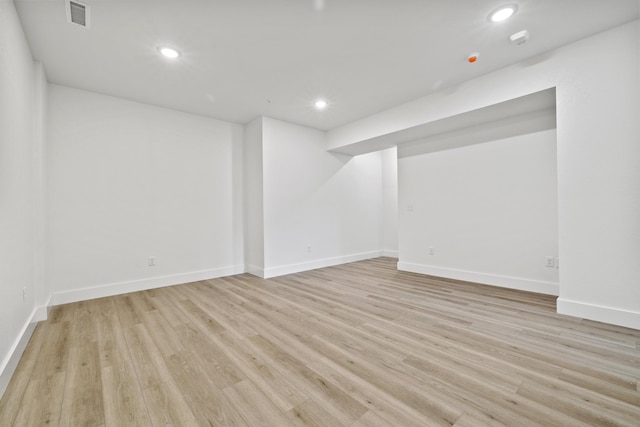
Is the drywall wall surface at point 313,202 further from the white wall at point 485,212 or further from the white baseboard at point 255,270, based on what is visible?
the white wall at point 485,212

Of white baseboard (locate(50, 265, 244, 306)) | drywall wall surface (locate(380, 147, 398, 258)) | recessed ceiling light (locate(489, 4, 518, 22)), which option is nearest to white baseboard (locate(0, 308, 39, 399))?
white baseboard (locate(50, 265, 244, 306))

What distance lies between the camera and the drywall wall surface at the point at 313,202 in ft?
14.5

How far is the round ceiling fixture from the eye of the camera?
3.78 metres

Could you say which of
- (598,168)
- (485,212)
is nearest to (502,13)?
(598,168)

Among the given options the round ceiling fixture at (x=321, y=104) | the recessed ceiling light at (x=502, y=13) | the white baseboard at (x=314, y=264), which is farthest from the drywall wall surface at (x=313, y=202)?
the recessed ceiling light at (x=502, y=13)

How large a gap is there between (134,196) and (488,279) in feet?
16.4

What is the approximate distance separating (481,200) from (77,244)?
5.33 m

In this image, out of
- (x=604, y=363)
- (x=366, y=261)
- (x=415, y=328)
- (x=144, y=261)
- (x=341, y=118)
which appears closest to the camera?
(x=604, y=363)

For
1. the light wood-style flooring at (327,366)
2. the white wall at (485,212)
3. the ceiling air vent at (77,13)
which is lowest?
the light wood-style flooring at (327,366)

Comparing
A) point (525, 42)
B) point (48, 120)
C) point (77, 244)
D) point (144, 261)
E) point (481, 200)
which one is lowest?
point (144, 261)

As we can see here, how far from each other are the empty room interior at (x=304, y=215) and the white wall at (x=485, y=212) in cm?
3

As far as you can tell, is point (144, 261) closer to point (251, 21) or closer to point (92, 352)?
point (92, 352)

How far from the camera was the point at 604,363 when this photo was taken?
178 cm

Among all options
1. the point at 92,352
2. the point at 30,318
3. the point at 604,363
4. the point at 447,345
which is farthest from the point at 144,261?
the point at 604,363
